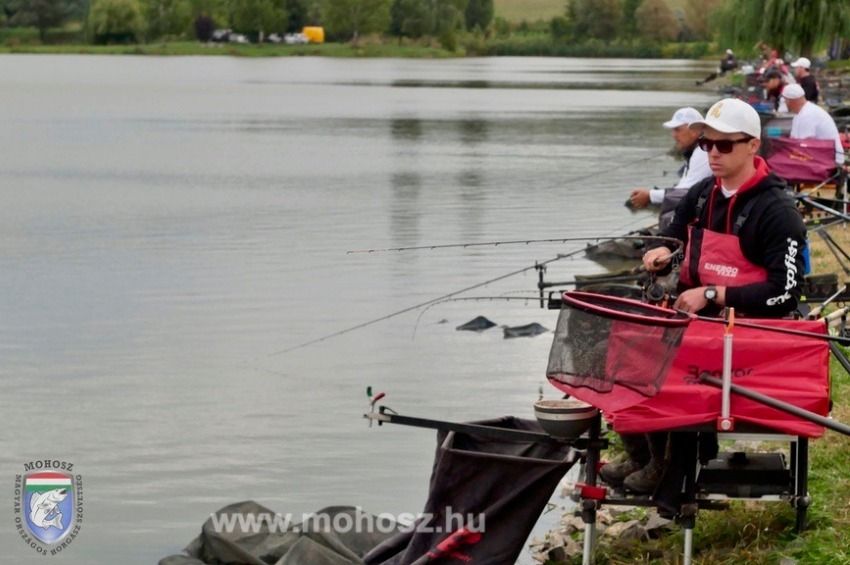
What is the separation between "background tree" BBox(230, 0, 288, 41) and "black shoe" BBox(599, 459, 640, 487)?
15713 cm

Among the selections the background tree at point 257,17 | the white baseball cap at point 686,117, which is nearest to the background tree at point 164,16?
the background tree at point 257,17

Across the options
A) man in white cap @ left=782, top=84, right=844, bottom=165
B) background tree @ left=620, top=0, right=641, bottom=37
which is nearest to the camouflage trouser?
man in white cap @ left=782, top=84, right=844, bottom=165

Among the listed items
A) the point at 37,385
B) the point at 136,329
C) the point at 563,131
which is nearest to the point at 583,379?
the point at 37,385

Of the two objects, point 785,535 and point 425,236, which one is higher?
point 785,535

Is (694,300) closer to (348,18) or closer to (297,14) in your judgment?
(348,18)

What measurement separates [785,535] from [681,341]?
40.0 inches

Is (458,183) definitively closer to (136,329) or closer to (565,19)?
(136,329)

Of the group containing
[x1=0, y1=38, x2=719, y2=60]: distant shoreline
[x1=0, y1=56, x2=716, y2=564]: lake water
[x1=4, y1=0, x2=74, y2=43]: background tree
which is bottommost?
[x1=0, y1=38, x2=719, y2=60]: distant shoreline

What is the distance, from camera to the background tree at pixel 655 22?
162 m

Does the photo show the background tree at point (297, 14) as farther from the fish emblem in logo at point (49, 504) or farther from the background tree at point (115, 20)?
the fish emblem in logo at point (49, 504)

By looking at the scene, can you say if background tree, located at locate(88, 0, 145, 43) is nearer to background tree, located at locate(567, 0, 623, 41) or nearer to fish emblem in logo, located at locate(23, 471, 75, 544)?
background tree, located at locate(567, 0, 623, 41)

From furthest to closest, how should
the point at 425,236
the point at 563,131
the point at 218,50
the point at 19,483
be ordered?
the point at 218,50 < the point at 563,131 < the point at 425,236 < the point at 19,483

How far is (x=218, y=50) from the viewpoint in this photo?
156 meters

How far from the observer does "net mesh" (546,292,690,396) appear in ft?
17.0
